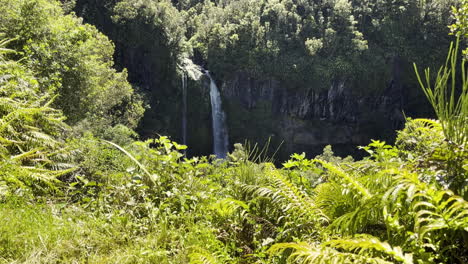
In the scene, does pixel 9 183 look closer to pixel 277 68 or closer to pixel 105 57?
pixel 105 57

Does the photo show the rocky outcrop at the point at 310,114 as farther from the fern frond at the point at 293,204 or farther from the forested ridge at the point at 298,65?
the fern frond at the point at 293,204

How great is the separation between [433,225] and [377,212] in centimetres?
42

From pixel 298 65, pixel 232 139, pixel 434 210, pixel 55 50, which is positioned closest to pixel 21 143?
pixel 434 210

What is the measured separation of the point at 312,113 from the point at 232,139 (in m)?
10.1

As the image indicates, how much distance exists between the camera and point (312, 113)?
36.5 meters

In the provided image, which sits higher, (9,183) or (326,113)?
(9,183)

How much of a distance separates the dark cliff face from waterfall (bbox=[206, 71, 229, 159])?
1.07 metres

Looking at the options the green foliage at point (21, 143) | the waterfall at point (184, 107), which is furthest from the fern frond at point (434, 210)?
the waterfall at point (184, 107)

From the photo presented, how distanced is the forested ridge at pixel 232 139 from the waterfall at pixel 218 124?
94 cm

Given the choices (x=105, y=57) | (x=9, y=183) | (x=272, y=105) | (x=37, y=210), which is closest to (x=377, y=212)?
(x=37, y=210)

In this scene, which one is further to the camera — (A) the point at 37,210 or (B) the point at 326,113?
(B) the point at 326,113

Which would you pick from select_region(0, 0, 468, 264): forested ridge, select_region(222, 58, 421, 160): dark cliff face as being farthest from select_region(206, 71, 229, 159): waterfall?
select_region(222, 58, 421, 160): dark cliff face

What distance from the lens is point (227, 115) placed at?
1372 inches

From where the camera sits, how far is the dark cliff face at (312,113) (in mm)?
35406
